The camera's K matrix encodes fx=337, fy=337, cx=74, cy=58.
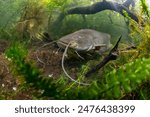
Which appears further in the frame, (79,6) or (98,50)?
(79,6)

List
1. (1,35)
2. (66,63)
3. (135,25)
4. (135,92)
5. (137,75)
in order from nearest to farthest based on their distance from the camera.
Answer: (137,75) → (135,92) → (135,25) → (66,63) → (1,35)

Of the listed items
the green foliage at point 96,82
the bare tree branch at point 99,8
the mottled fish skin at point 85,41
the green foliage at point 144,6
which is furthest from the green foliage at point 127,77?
the bare tree branch at point 99,8

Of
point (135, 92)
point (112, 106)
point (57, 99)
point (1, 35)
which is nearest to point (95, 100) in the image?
point (112, 106)

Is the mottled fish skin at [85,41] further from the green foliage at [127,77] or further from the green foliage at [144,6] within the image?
the green foliage at [127,77]

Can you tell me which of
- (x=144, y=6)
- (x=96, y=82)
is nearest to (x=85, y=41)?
(x=144, y=6)

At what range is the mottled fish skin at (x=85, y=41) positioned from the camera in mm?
4867

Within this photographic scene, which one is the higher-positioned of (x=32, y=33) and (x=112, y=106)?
(x=112, y=106)

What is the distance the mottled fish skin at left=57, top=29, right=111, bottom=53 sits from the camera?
16.0 ft

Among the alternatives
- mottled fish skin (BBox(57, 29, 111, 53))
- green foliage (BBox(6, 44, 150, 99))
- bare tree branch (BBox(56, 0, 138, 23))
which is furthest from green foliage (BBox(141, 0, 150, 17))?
bare tree branch (BBox(56, 0, 138, 23))

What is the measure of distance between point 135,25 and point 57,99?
2113 millimetres

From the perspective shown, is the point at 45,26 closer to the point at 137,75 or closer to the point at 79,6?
the point at 79,6

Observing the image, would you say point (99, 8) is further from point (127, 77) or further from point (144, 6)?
point (127, 77)

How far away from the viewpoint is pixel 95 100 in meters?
2.86

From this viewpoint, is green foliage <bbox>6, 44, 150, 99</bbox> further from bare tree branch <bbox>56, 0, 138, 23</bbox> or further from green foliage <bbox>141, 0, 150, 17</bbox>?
bare tree branch <bbox>56, 0, 138, 23</bbox>
